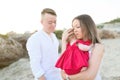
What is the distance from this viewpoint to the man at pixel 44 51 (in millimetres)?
3736

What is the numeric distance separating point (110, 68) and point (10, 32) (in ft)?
15.3

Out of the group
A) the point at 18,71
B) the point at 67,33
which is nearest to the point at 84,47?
the point at 67,33

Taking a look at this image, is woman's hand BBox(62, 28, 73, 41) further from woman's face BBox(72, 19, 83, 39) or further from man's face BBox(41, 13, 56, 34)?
man's face BBox(41, 13, 56, 34)

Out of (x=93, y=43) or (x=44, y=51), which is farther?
(x=44, y=51)

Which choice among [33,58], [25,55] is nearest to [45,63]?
[33,58]

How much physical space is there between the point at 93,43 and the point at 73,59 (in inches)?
8.4

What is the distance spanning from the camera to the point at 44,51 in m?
3.79

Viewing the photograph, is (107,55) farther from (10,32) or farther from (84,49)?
(84,49)

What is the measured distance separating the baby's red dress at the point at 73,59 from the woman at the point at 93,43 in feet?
0.12

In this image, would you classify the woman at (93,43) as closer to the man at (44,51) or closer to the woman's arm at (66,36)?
the woman's arm at (66,36)

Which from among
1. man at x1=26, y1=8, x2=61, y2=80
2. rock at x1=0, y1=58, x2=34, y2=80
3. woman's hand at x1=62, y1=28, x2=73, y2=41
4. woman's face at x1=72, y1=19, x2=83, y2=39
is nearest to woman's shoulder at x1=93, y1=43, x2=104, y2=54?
woman's face at x1=72, y1=19, x2=83, y2=39

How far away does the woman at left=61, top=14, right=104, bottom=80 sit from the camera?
2.94 m

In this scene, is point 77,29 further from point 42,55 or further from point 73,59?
point 42,55

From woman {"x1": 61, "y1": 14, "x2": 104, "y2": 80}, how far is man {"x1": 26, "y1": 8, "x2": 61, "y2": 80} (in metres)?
0.68
